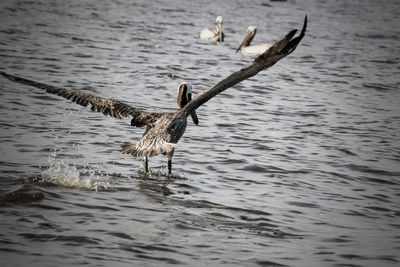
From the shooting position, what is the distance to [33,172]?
334 inches

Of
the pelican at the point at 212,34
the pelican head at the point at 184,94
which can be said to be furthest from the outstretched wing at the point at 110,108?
the pelican at the point at 212,34

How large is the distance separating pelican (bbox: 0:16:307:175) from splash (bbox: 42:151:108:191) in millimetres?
529

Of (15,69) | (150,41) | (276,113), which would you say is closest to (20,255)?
(276,113)

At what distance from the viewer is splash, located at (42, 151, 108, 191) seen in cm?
815

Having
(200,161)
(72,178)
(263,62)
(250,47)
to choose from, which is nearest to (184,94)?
(200,161)

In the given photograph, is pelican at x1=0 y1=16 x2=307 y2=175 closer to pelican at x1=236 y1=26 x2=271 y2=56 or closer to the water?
the water

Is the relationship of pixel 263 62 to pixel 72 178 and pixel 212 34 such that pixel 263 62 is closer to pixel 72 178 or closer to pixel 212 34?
pixel 72 178

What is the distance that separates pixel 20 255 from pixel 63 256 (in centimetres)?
37

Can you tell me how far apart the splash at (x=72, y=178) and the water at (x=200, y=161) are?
2cm

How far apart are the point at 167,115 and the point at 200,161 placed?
3.25 ft

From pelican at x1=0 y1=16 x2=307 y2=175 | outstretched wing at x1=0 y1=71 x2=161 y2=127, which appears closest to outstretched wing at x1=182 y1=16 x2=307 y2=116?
pelican at x1=0 y1=16 x2=307 y2=175

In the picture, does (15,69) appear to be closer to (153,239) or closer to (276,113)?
(276,113)

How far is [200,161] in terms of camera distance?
9977 millimetres

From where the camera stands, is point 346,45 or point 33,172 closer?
point 33,172
